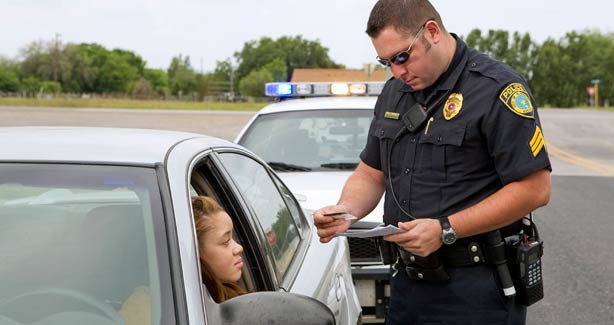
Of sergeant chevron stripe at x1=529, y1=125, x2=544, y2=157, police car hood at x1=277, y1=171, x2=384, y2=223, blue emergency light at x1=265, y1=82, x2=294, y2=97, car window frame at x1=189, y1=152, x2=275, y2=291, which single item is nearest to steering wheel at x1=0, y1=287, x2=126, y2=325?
car window frame at x1=189, y1=152, x2=275, y2=291

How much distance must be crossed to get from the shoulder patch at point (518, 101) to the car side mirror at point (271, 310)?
97cm

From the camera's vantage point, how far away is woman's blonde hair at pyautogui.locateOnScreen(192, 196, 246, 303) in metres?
2.47

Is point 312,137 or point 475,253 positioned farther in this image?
point 312,137

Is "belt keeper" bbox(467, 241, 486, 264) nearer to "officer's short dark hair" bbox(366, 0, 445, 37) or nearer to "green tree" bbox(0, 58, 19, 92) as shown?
"officer's short dark hair" bbox(366, 0, 445, 37)

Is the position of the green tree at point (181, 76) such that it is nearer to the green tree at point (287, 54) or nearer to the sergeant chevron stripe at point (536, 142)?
the green tree at point (287, 54)

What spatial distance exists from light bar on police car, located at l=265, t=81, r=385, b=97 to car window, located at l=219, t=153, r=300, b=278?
12.9 feet

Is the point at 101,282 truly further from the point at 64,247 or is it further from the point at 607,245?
the point at 607,245

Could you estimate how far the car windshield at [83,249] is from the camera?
201 cm

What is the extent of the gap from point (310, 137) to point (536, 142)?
3.68 m

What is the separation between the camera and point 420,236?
262 cm

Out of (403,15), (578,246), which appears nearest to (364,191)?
(403,15)

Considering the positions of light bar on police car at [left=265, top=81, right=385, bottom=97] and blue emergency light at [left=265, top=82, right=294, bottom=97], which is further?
blue emergency light at [left=265, top=82, right=294, bottom=97]

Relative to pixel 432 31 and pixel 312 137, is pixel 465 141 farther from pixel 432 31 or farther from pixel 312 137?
pixel 312 137

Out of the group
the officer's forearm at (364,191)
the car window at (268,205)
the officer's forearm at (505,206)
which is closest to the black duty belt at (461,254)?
the officer's forearm at (505,206)
